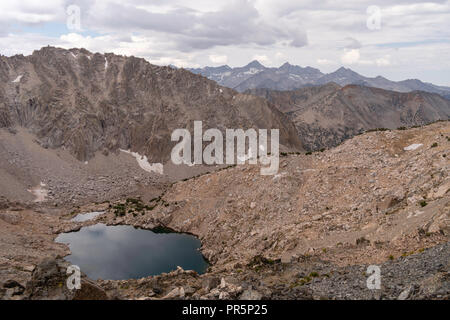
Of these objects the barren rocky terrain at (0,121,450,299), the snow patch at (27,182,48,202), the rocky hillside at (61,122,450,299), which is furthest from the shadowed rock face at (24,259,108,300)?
the snow patch at (27,182,48,202)

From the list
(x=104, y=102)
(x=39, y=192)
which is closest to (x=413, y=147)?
(x=39, y=192)

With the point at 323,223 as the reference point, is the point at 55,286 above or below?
above

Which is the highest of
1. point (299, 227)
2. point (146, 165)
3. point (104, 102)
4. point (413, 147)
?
point (104, 102)

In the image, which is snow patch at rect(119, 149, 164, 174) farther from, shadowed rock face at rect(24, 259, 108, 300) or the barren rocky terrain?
shadowed rock face at rect(24, 259, 108, 300)

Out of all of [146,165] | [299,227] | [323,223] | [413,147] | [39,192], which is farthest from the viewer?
[146,165]

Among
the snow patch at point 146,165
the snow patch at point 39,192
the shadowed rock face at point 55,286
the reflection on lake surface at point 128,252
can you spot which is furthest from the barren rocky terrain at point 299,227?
the snow patch at point 146,165

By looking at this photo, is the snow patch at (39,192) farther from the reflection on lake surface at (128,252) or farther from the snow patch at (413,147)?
the snow patch at (413,147)

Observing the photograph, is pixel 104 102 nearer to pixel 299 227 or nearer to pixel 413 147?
pixel 299 227
